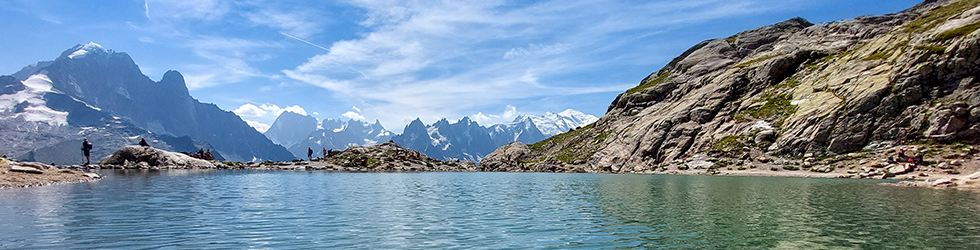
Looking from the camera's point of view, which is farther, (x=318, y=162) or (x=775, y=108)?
(x=318, y=162)

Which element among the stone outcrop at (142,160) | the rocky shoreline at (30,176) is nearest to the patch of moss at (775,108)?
the rocky shoreline at (30,176)

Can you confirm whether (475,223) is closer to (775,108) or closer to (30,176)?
(30,176)

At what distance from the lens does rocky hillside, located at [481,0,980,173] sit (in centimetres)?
9519

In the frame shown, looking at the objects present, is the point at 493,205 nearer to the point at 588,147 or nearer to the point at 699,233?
the point at 699,233

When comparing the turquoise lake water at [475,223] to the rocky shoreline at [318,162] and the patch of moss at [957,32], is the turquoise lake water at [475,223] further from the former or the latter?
the patch of moss at [957,32]

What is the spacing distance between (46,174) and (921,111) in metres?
150

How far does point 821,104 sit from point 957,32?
103 ft

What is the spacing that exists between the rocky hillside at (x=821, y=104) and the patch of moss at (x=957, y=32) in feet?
0.84

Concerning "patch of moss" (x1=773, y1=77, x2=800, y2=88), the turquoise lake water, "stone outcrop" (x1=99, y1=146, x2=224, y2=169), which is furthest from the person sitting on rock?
"stone outcrop" (x1=99, y1=146, x2=224, y2=169)

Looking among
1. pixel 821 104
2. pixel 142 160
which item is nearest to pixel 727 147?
pixel 821 104

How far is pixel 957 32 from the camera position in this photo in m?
104

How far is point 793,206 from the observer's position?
34.0 metres

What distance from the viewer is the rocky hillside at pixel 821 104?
95188 millimetres

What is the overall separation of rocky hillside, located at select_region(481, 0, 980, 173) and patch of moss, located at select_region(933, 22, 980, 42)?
256 mm
